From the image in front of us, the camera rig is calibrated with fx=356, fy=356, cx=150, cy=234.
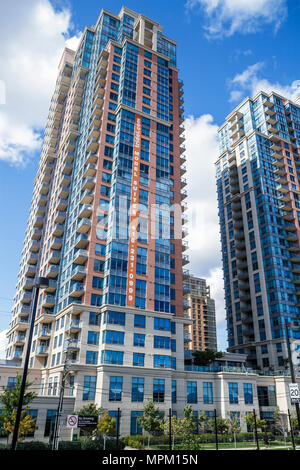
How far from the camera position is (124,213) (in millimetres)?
56906

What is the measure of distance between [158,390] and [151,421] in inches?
288

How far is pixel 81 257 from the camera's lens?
5544cm

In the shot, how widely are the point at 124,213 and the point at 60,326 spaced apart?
20494 mm

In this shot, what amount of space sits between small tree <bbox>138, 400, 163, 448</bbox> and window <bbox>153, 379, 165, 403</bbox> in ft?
15.0

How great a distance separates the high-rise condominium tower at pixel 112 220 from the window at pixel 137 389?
202 centimetres

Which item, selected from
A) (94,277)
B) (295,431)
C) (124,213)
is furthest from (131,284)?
(295,431)

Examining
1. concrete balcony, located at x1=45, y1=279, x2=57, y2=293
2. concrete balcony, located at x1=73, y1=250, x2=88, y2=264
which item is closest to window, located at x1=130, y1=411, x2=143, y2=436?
concrete balcony, located at x1=73, y1=250, x2=88, y2=264

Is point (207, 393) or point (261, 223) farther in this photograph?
point (261, 223)

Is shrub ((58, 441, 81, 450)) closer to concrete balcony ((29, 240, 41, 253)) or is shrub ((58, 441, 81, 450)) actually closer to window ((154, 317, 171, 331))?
window ((154, 317, 171, 331))

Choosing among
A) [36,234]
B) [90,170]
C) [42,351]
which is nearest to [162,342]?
[42,351]

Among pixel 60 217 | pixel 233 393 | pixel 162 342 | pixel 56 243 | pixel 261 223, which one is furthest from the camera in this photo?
pixel 261 223

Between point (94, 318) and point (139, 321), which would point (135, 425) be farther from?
point (94, 318)

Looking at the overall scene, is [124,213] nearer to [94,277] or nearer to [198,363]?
[94,277]
